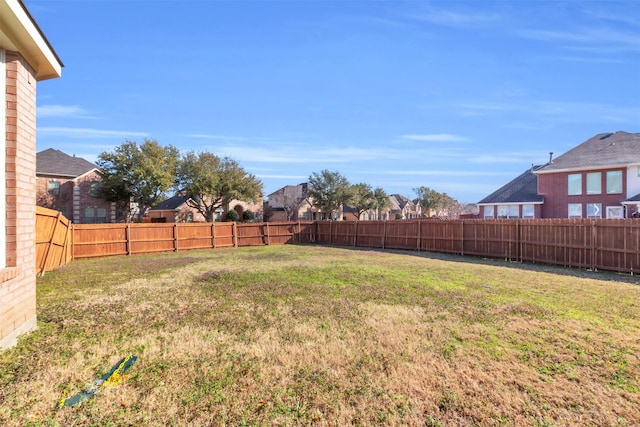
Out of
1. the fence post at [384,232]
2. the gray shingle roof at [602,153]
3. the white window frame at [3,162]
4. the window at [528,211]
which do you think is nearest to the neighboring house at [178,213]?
the fence post at [384,232]

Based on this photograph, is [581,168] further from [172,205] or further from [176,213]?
[172,205]

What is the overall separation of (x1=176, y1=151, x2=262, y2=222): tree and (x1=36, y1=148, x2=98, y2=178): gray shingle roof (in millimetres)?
8630

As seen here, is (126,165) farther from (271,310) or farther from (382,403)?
(382,403)

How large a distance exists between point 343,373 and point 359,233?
1957cm

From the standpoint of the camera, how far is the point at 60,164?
32594mm

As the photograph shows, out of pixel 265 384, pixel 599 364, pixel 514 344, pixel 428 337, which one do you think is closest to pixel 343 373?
pixel 265 384

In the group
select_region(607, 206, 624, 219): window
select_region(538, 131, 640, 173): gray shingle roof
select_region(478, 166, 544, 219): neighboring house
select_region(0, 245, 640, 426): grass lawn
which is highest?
select_region(538, 131, 640, 173): gray shingle roof

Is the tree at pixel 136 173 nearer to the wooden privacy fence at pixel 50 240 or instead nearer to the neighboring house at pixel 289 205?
the neighboring house at pixel 289 205

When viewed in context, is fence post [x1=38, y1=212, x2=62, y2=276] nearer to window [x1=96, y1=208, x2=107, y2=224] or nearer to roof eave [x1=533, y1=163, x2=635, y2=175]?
window [x1=96, y1=208, x2=107, y2=224]

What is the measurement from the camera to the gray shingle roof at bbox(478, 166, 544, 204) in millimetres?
27383

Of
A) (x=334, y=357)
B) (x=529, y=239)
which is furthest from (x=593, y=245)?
(x=334, y=357)

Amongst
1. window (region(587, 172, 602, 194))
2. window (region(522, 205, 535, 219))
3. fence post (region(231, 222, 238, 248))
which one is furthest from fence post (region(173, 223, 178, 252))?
window (region(587, 172, 602, 194))

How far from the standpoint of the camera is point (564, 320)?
17.8 feet

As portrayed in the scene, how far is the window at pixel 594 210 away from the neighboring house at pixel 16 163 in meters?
29.6
